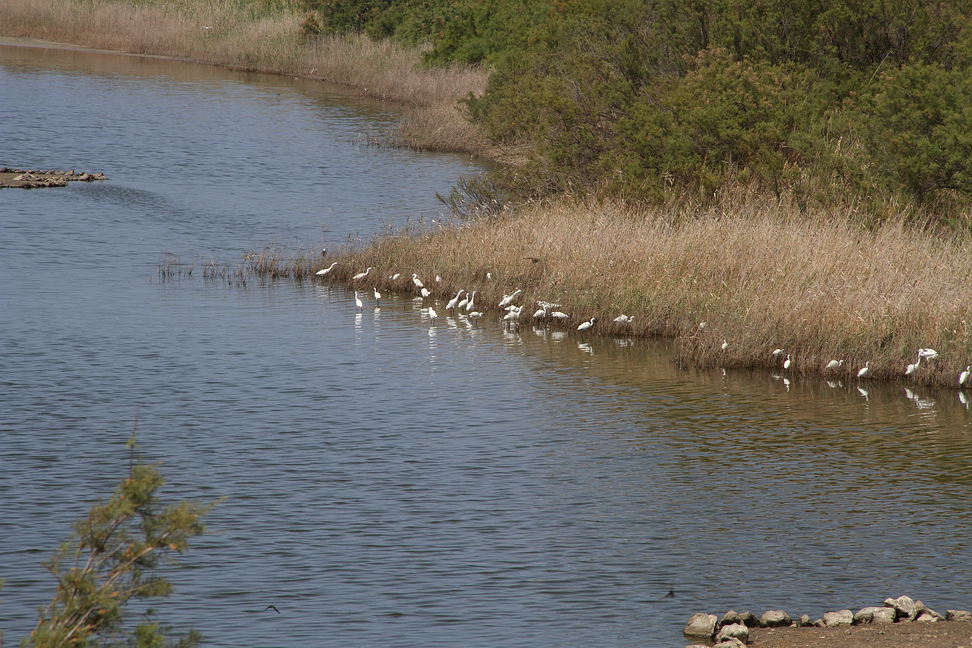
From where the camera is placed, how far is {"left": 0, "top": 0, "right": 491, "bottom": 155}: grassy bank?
150 ft

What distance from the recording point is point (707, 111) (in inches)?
811

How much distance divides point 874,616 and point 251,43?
52840mm

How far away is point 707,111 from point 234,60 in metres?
40.0

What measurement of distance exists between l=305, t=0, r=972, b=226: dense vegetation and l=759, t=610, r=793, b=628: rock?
1110cm

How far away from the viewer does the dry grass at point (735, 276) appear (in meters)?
15.1

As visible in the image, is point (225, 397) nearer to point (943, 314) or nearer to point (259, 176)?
point (943, 314)

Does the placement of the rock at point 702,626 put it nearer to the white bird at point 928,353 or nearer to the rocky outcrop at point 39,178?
the white bird at point 928,353

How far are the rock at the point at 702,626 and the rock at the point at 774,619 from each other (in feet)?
1.03

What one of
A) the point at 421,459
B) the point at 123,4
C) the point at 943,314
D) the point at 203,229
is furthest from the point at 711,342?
the point at 123,4

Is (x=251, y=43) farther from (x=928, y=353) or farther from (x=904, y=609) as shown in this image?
(x=904, y=609)

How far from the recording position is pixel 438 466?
11.9m

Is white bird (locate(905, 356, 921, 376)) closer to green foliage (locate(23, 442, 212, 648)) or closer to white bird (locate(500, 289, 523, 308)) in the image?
white bird (locate(500, 289, 523, 308))


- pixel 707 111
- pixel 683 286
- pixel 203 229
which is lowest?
pixel 203 229

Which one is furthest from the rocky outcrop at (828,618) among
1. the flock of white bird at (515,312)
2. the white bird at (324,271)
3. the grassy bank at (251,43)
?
the grassy bank at (251,43)
